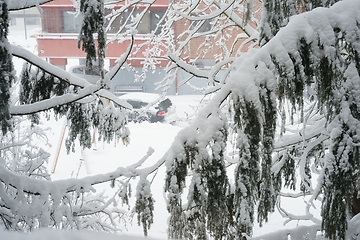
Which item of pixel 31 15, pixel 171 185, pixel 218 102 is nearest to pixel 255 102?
pixel 218 102

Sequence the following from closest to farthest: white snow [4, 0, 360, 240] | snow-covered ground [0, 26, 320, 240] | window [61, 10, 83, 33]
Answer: white snow [4, 0, 360, 240], snow-covered ground [0, 26, 320, 240], window [61, 10, 83, 33]

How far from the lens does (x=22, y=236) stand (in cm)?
96

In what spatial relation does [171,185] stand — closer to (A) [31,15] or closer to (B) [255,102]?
(B) [255,102]

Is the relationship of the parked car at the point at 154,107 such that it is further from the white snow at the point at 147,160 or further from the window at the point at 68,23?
the window at the point at 68,23

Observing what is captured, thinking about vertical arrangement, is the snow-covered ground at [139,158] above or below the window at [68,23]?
below

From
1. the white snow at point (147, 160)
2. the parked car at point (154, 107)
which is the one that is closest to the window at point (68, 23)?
the white snow at point (147, 160)

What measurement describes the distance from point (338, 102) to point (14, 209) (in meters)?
1.97

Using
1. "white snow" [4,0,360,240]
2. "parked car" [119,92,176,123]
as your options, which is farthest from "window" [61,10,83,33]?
"parked car" [119,92,176,123]

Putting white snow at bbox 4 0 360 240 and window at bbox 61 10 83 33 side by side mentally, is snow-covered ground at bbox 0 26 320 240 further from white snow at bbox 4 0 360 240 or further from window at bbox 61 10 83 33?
window at bbox 61 10 83 33

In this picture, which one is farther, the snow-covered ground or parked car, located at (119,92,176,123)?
parked car, located at (119,92,176,123)

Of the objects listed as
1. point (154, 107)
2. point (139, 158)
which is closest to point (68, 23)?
point (154, 107)

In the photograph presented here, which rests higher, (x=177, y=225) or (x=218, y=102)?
(x=218, y=102)

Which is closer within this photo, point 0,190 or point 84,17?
point 84,17

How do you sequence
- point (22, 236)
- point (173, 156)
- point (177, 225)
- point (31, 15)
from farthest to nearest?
point (31, 15)
point (177, 225)
point (173, 156)
point (22, 236)
